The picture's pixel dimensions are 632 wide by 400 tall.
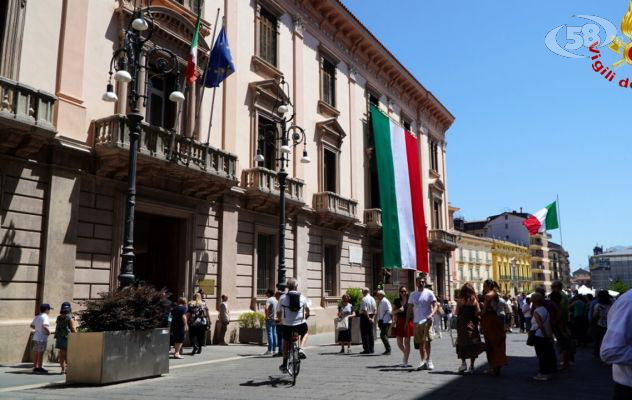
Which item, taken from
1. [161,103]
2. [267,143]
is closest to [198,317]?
[161,103]

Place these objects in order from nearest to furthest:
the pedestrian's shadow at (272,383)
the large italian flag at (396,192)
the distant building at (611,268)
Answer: the pedestrian's shadow at (272,383) → the large italian flag at (396,192) → the distant building at (611,268)

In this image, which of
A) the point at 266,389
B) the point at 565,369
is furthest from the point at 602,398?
the point at 266,389

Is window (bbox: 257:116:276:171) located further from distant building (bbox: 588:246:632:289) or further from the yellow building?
distant building (bbox: 588:246:632:289)

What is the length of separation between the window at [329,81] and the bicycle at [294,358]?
1783 cm

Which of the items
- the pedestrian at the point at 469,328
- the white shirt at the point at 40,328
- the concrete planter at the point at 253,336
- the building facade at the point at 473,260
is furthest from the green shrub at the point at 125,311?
the building facade at the point at 473,260

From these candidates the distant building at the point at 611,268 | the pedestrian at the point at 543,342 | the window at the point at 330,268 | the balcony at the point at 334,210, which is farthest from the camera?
the distant building at the point at 611,268

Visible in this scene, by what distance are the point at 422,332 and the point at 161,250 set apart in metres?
9.59

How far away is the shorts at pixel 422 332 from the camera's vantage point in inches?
431

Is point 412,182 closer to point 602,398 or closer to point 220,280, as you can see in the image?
point 220,280

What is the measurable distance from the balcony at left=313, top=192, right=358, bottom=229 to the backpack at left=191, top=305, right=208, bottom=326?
9.92 metres

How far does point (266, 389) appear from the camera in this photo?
344 inches

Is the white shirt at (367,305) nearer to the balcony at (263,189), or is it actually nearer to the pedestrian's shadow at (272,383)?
the pedestrian's shadow at (272,383)

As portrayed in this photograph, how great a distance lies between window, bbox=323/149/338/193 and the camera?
2604 centimetres

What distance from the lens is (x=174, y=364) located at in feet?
40.7
